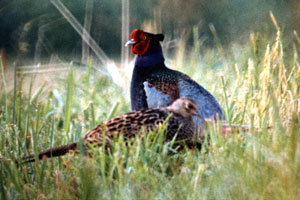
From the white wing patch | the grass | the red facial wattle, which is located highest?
the red facial wattle

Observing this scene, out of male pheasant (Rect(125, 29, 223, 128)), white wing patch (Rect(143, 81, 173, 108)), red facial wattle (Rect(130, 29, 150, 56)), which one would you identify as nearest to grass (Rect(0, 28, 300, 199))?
male pheasant (Rect(125, 29, 223, 128))

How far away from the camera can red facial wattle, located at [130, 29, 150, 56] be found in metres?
3.21

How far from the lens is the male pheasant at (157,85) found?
2.93 metres

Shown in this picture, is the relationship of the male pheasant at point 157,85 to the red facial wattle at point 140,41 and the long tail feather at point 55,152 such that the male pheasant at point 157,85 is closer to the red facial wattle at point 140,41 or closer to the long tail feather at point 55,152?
the red facial wattle at point 140,41

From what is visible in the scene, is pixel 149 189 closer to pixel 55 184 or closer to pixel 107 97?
pixel 55 184

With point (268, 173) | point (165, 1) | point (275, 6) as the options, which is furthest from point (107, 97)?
point (268, 173)

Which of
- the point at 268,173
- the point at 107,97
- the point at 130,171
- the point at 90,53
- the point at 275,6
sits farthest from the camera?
the point at 90,53

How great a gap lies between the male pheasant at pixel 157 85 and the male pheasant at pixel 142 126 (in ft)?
0.40

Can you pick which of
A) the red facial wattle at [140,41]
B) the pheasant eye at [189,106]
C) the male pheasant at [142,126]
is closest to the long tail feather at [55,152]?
the male pheasant at [142,126]

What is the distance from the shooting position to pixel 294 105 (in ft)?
8.99

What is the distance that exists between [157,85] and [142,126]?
0.70 m

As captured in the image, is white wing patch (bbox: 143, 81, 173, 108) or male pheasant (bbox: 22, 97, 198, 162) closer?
male pheasant (bbox: 22, 97, 198, 162)

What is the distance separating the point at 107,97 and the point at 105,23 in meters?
1.20

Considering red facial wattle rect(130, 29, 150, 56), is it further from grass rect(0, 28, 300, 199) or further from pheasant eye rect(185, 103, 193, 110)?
pheasant eye rect(185, 103, 193, 110)
